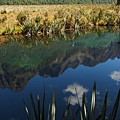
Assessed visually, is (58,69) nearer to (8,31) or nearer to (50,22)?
(8,31)

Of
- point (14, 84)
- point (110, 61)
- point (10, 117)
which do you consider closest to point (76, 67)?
point (110, 61)

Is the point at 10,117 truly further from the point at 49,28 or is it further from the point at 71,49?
the point at 49,28

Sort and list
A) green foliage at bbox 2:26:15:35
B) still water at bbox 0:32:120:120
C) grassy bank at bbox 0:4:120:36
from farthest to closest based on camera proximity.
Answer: grassy bank at bbox 0:4:120:36 → green foliage at bbox 2:26:15:35 → still water at bbox 0:32:120:120

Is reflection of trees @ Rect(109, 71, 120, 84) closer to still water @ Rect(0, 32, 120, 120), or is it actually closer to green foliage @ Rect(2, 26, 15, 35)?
still water @ Rect(0, 32, 120, 120)

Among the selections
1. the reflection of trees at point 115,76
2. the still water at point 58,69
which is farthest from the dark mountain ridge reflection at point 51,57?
the reflection of trees at point 115,76

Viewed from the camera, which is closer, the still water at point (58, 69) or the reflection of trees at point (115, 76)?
the still water at point (58, 69)

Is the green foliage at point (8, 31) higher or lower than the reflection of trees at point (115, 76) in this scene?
lower

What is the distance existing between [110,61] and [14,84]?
26.7ft

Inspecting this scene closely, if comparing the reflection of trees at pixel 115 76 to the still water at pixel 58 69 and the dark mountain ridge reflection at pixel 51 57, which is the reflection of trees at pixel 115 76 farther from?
the dark mountain ridge reflection at pixel 51 57

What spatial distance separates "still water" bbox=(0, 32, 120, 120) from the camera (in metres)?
11.3

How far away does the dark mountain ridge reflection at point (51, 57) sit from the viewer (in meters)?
16.6

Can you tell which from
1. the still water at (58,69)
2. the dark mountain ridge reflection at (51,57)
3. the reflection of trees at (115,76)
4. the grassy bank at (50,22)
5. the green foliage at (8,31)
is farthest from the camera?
the grassy bank at (50,22)

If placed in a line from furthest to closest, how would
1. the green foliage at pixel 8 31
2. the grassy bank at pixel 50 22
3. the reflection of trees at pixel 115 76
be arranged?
1. the grassy bank at pixel 50 22
2. the green foliage at pixel 8 31
3. the reflection of trees at pixel 115 76

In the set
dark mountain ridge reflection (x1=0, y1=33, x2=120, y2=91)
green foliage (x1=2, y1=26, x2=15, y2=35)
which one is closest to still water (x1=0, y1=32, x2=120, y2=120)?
dark mountain ridge reflection (x1=0, y1=33, x2=120, y2=91)
